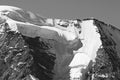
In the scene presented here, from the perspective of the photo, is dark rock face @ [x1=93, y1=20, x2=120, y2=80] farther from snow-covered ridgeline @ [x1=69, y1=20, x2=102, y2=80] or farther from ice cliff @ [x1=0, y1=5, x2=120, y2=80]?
snow-covered ridgeline @ [x1=69, y1=20, x2=102, y2=80]

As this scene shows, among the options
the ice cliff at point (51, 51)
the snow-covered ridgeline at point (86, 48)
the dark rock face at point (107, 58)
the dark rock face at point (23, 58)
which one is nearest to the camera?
the dark rock face at point (23, 58)

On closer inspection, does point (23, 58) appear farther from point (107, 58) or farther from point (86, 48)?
point (107, 58)

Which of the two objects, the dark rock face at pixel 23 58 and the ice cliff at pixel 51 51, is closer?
the dark rock face at pixel 23 58

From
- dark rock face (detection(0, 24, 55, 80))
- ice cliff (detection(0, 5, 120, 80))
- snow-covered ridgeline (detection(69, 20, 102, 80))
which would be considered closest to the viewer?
dark rock face (detection(0, 24, 55, 80))

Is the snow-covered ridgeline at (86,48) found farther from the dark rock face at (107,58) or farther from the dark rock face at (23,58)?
the dark rock face at (23,58)

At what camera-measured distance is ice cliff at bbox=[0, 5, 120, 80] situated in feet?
243

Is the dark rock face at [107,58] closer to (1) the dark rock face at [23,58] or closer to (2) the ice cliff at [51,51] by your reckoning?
(2) the ice cliff at [51,51]

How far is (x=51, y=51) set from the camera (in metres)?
78.4

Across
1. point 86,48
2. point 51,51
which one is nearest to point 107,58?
point 86,48

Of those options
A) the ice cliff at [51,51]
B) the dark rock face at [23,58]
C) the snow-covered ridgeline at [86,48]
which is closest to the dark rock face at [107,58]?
the ice cliff at [51,51]

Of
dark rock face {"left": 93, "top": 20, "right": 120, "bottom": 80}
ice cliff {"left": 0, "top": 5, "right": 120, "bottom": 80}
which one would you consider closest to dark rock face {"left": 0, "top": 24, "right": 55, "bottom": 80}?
ice cliff {"left": 0, "top": 5, "right": 120, "bottom": 80}

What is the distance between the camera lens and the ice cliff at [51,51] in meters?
74.0

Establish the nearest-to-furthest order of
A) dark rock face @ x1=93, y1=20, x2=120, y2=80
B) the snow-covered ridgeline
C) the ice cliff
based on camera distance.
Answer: the ice cliff
dark rock face @ x1=93, y1=20, x2=120, y2=80
the snow-covered ridgeline

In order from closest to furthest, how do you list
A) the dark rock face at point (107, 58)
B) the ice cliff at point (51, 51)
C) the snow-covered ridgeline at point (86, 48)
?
the ice cliff at point (51, 51) → the dark rock face at point (107, 58) → the snow-covered ridgeline at point (86, 48)
